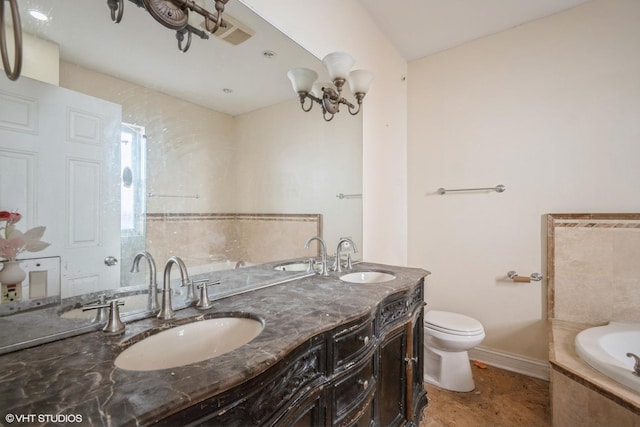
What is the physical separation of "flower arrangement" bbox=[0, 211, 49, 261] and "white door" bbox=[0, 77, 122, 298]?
0.01m

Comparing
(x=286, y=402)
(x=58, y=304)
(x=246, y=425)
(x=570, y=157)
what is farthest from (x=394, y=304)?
(x=570, y=157)

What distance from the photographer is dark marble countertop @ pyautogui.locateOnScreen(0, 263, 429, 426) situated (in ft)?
1.65

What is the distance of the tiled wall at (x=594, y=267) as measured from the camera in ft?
6.14

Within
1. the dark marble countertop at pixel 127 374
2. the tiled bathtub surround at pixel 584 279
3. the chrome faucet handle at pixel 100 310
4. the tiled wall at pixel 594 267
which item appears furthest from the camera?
the tiled wall at pixel 594 267

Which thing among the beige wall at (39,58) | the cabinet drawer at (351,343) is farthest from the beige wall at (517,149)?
the beige wall at (39,58)

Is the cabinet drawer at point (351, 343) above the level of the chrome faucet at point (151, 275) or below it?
below

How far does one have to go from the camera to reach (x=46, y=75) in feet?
2.52

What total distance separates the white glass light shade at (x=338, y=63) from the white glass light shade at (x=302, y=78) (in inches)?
3.8

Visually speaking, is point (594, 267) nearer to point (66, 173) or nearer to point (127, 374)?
point (127, 374)

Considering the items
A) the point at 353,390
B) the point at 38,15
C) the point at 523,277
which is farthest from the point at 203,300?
the point at 523,277

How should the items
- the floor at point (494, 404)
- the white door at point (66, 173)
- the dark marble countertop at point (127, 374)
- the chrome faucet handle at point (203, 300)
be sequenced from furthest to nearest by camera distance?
the floor at point (494, 404) < the chrome faucet handle at point (203, 300) < the white door at point (66, 173) < the dark marble countertop at point (127, 374)

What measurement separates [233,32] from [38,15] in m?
0.64

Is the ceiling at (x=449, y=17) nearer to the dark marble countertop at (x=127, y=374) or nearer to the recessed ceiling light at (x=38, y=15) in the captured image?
the recessed ceiling light at (x=38, y=15)

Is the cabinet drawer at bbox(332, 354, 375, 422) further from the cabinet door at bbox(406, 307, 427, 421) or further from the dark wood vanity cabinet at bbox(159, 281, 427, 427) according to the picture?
the cabinet door at bbox(406, 307, 427, 421)
